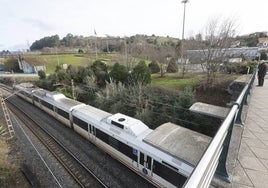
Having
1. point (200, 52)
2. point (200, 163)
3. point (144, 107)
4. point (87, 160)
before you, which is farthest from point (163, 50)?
point (200, 163)

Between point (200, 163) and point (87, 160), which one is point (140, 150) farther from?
point (200, 163)

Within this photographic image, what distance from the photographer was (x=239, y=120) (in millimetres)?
4742

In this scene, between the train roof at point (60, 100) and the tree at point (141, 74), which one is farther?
the tree at point (141, 74)

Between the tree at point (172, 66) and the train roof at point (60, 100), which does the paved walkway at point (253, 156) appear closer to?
the train roof at point (60, 100)

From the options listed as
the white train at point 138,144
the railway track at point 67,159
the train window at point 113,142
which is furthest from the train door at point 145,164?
the railway track at point 67,159

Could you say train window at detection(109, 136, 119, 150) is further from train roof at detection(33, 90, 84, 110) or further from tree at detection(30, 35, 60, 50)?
tree at detection(30, 35, 60, 50)

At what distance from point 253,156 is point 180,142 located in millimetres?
3809

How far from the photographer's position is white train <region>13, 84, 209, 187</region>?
6.68 m

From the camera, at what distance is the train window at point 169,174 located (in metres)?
6.46

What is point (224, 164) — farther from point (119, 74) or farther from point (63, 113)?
point (119, 74)

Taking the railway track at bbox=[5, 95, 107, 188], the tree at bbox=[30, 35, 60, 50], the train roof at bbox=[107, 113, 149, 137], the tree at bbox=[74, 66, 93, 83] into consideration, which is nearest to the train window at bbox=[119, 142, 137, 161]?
the train roof at bbox=[107, 113, 149, 137]

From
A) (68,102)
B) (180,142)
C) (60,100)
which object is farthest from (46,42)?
(180,142)

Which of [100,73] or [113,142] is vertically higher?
[100,73]

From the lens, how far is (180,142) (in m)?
7.11
